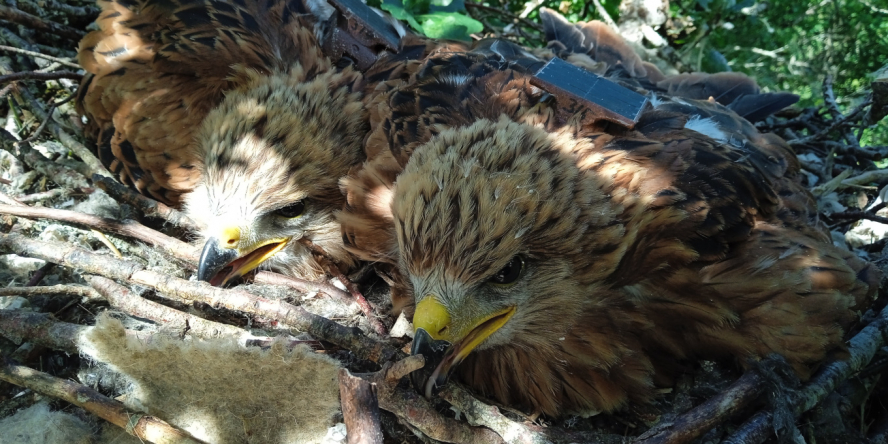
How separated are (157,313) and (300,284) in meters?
0.57

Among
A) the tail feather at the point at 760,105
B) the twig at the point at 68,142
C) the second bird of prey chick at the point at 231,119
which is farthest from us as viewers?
the tail feather at the point at 760,105

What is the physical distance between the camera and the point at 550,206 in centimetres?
176

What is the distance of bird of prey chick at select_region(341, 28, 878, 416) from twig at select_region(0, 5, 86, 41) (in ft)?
6.95

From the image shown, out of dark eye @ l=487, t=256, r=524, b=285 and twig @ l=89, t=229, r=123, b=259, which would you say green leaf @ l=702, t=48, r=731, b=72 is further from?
twig @ l=89, t=229, r=123, b=259

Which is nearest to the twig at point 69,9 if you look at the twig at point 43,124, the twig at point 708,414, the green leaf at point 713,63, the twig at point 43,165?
the twig at point 43,124

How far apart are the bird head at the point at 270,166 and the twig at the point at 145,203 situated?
5cm

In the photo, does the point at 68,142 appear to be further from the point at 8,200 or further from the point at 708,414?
the point at 708,414

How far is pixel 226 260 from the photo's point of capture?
98.1 inches

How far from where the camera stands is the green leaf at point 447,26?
343 centimetres

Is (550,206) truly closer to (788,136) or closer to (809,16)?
(788,136)

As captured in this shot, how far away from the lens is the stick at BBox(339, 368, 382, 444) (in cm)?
164

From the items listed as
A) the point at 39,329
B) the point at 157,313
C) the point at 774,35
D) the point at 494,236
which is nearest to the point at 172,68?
the point at 157,313

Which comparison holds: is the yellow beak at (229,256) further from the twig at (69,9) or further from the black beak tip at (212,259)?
the twig at (69,9)

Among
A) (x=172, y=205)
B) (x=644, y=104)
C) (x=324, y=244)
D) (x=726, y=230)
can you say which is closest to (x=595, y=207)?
(x=726, y=230)
